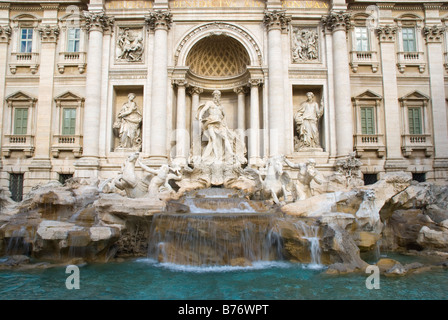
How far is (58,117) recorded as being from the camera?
59.3 feet

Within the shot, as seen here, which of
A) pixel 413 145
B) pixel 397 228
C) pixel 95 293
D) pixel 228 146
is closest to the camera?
pixel 95 293

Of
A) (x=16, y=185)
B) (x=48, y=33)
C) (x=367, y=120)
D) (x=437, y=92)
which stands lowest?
(x=16, y=185)

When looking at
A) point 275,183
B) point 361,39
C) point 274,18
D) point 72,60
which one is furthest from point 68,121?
point 361,39

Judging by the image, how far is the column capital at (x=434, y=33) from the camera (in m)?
18.4

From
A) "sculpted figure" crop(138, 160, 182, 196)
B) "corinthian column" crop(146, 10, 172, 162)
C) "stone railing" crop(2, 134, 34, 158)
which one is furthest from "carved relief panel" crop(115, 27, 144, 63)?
"sculpted figure" crop(138, 160, 182, 196)

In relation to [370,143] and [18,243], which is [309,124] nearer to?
[370,143]

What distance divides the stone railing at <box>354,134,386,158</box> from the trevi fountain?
3531 millimetres

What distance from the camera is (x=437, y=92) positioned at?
59.7 feet

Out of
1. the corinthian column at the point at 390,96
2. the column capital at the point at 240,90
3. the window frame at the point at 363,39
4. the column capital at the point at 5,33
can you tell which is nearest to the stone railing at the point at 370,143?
the corinthian column at the point at 390,96

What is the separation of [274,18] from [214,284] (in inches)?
581

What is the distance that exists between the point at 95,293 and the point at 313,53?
16256 mm

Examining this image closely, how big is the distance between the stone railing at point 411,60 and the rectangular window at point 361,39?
195 cm

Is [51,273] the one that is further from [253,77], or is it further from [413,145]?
[413,145]

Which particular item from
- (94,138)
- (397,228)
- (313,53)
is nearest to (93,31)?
(94,138)
